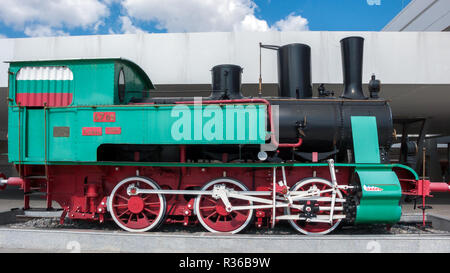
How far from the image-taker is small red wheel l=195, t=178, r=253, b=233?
493cm

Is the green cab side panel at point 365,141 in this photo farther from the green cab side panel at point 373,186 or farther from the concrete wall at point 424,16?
the concrete wall at point 424,16

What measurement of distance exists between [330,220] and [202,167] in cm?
225

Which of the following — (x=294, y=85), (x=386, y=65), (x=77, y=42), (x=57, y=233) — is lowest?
(x=57, y=233)

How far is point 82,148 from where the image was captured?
4844mm

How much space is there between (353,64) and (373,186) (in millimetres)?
2110

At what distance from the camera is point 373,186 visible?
457 centimetres

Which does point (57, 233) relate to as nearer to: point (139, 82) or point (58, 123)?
point (58, 123)

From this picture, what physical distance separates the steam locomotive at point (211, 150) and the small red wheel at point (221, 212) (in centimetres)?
2

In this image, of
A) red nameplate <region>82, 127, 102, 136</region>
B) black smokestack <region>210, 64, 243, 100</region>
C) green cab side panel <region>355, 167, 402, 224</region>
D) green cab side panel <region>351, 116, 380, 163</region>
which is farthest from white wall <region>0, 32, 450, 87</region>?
green cab side panel <region>355, 167, 402, 224</region>

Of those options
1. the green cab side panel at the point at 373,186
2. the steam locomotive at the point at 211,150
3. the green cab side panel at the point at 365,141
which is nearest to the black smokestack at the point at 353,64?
the steam locomotive at the point at 211,150

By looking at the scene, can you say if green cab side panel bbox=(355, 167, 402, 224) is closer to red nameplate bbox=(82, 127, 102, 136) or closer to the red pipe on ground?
the red pipe on ground

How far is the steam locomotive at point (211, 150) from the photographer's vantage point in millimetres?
4742

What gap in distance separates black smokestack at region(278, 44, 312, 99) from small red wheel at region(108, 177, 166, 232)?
116 inches

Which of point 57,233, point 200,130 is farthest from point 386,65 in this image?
point 57,233
